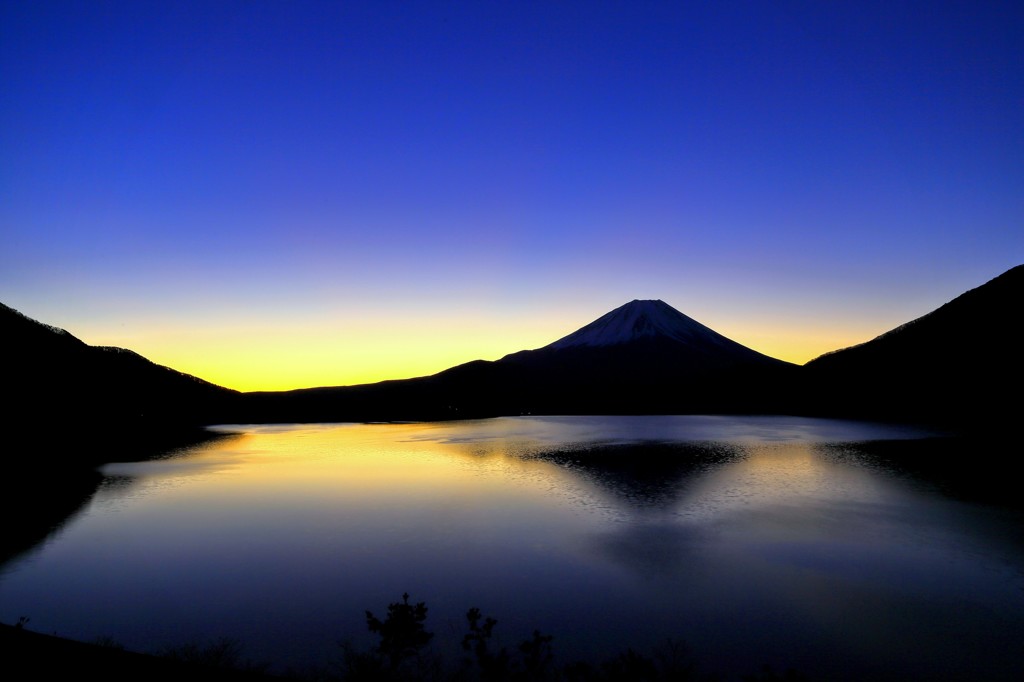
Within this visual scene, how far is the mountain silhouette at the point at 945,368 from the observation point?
278 ft

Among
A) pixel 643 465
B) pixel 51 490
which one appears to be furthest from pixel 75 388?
pixel 643 465

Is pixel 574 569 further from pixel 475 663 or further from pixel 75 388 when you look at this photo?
pixel 75 388

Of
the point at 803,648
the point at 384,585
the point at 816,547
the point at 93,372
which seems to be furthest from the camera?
the point at 93,372

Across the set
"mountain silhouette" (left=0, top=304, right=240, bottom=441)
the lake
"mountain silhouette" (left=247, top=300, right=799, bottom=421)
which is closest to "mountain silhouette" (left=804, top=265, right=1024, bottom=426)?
"mountain silhouette" (left=247, top=300, right=799, bottom=421)

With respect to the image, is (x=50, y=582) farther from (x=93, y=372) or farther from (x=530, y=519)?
(x=93, y=372)

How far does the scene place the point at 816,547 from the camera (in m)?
16.6

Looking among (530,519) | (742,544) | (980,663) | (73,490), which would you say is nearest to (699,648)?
(980,663)

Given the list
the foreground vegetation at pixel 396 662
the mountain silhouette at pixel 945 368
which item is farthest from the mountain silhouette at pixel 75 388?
the mountain silhouette at pixel 945 368

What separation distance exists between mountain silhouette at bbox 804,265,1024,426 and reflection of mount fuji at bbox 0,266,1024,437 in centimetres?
32

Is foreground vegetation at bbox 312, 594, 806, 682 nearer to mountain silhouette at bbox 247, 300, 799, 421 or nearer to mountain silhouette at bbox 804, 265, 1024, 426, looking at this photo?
mountain silhouette at bbox 804, 265, 1024, 426

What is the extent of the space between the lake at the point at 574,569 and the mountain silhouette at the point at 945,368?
6215cm

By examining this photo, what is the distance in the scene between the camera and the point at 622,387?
172m

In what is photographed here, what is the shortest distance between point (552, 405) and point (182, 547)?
143121 millimetres

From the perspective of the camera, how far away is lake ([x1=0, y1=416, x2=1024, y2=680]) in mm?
10367
